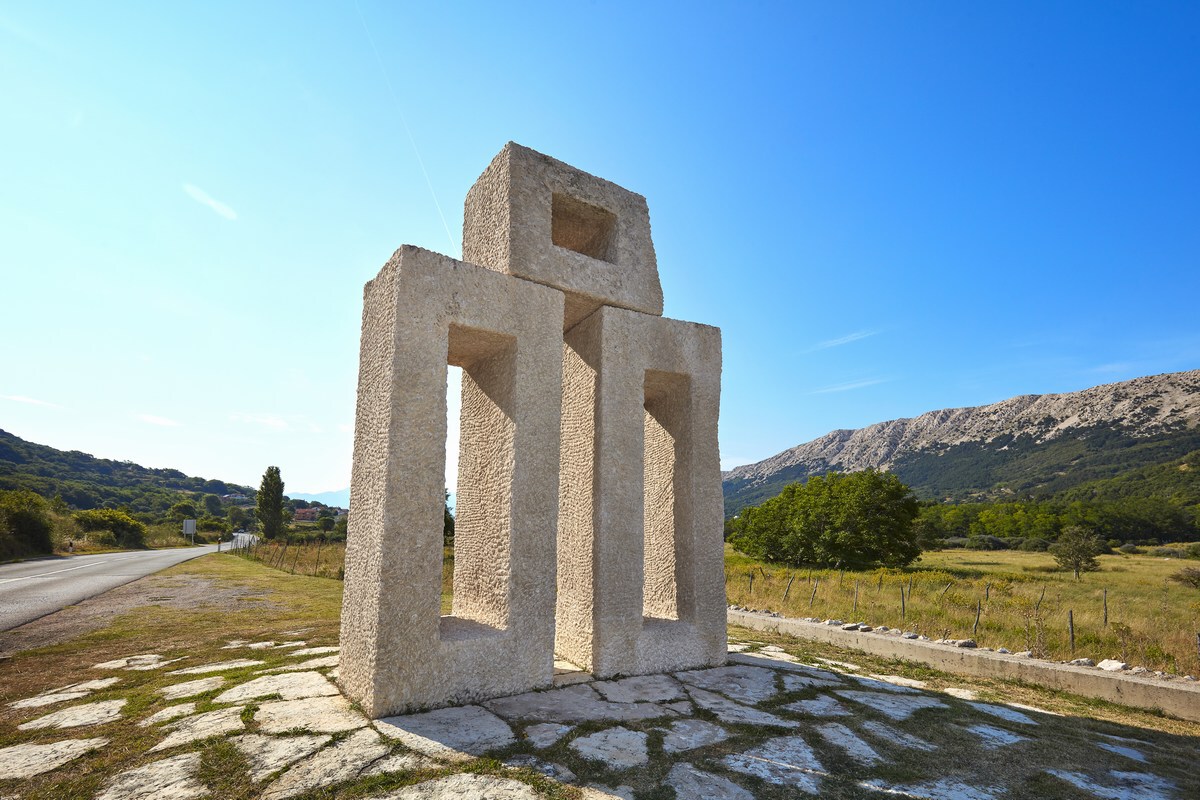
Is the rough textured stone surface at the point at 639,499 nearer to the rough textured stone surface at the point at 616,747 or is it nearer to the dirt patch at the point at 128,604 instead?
the rough textured stone surface at the point at 616,747

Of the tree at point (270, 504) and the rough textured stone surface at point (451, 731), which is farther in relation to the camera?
the tree at point (270, 504)

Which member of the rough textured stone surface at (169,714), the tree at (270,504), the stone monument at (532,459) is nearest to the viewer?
the rough textured stone surface at (169,714)

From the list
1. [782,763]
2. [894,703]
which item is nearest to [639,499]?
[782,763]

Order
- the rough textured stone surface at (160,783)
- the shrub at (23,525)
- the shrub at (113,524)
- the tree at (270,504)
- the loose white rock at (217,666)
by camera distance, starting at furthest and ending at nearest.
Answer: the tree at (270,504) → the shrub at (113,524) → the shrub at (23,525) → the loose white rock at (217,666) → the rough textured stone surface at (160,783)

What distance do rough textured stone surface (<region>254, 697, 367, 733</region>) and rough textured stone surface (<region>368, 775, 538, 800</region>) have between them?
99cm

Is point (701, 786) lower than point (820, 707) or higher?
higher

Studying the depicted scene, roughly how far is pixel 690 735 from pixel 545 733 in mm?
944

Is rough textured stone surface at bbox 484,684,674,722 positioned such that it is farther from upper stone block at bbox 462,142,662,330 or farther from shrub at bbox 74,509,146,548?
shrub at bbox 74,509,146,548

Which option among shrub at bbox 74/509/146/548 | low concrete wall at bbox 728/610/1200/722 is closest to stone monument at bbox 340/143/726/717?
low concrete wall at bbox 728/610/1200/722

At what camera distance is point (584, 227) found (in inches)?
241

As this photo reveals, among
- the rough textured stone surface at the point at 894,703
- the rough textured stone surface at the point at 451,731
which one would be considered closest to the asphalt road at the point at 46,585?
the rough textured stone surface at the point at 451,731

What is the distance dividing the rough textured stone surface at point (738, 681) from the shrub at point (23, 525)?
101 feet

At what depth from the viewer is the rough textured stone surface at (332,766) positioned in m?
2.76

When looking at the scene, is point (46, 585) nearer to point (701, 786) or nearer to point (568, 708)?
point (568, 708)
